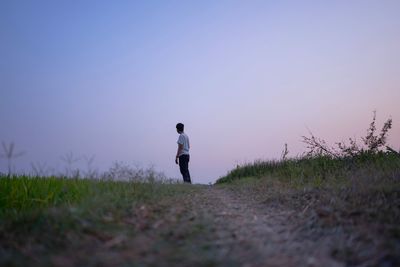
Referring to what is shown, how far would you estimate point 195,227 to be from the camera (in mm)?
4242

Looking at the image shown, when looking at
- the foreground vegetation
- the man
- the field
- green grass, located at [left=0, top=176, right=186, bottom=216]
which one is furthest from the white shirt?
the foreground vegetation

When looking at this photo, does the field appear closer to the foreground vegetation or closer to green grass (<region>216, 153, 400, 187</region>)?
the foreground vegetation

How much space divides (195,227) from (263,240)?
2.37ft

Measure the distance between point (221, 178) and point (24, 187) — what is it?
10973mm

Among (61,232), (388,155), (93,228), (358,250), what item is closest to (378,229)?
(358,250)

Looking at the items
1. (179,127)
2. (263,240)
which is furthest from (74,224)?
(179,127)

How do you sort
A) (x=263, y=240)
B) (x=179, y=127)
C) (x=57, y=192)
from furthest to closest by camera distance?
(x=179, y=127) < (x=57, y=192) < (x=263, y=240)

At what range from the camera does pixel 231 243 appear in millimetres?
3721

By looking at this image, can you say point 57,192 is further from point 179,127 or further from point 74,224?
point 179,127

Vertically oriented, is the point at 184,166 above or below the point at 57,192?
above

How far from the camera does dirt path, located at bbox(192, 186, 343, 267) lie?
126 inches

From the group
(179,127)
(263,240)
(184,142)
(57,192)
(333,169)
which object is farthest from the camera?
(179,127)

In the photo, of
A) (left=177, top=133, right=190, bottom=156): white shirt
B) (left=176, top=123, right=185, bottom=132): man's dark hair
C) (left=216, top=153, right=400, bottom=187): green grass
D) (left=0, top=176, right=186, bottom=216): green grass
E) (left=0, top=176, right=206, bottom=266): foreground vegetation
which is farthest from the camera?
(left=176, top=123, right=185, bottom=132): man's dark hair

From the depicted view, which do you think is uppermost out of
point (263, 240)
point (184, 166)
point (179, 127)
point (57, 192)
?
point (179, 127)
